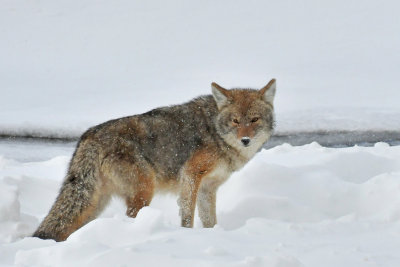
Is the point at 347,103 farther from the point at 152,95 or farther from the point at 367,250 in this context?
the point at 367,250

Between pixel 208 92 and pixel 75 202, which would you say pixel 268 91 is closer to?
pixel 75 202

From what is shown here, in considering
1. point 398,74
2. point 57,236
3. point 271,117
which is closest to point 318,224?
point 271,117

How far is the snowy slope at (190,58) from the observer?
13.8 meters

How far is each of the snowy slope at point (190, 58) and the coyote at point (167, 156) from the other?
6154 mm

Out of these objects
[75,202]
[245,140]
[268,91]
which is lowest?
[75,202]

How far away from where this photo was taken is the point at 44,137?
1211 centimetres

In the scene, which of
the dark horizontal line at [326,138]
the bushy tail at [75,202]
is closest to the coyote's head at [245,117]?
the bushy tail at [75,202]

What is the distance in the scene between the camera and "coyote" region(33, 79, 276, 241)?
554 centimetres

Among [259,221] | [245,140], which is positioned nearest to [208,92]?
[245,140]

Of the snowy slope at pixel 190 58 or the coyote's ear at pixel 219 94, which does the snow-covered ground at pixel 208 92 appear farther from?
the coyote's ear at pixel 219 94

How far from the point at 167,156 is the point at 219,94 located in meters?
0.78

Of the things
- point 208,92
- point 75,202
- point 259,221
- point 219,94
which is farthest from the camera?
point 208,92

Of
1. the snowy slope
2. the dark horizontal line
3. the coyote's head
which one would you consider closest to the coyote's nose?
the coyote's head

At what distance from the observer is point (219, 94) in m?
6.20
